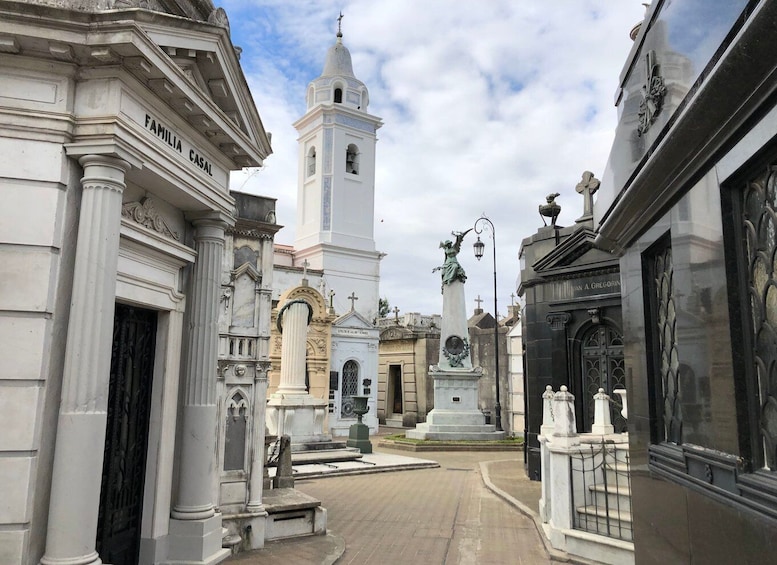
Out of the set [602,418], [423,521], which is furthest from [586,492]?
[423,521]

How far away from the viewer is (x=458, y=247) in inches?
912

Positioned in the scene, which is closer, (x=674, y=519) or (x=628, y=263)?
(x=674, y=519)

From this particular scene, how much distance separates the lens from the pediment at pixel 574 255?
12297 millimetres

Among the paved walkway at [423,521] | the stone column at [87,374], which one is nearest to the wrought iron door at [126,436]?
the stone column at [87,374]

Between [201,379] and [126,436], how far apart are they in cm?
88

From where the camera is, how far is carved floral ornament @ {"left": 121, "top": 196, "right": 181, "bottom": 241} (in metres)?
5.30

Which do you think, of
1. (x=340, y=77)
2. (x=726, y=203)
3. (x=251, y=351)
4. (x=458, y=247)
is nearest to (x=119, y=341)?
(x=251, y=351)

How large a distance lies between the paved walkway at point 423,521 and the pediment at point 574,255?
454 cm

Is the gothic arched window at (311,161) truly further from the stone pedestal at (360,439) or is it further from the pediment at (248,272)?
the pediment at (248,272)

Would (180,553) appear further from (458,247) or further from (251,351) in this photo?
(458,247)

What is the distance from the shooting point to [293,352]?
17062 mm

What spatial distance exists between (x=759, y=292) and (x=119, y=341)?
4.91m

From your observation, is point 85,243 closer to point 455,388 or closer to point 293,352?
point 293,352

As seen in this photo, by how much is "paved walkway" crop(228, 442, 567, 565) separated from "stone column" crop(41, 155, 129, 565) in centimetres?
300
